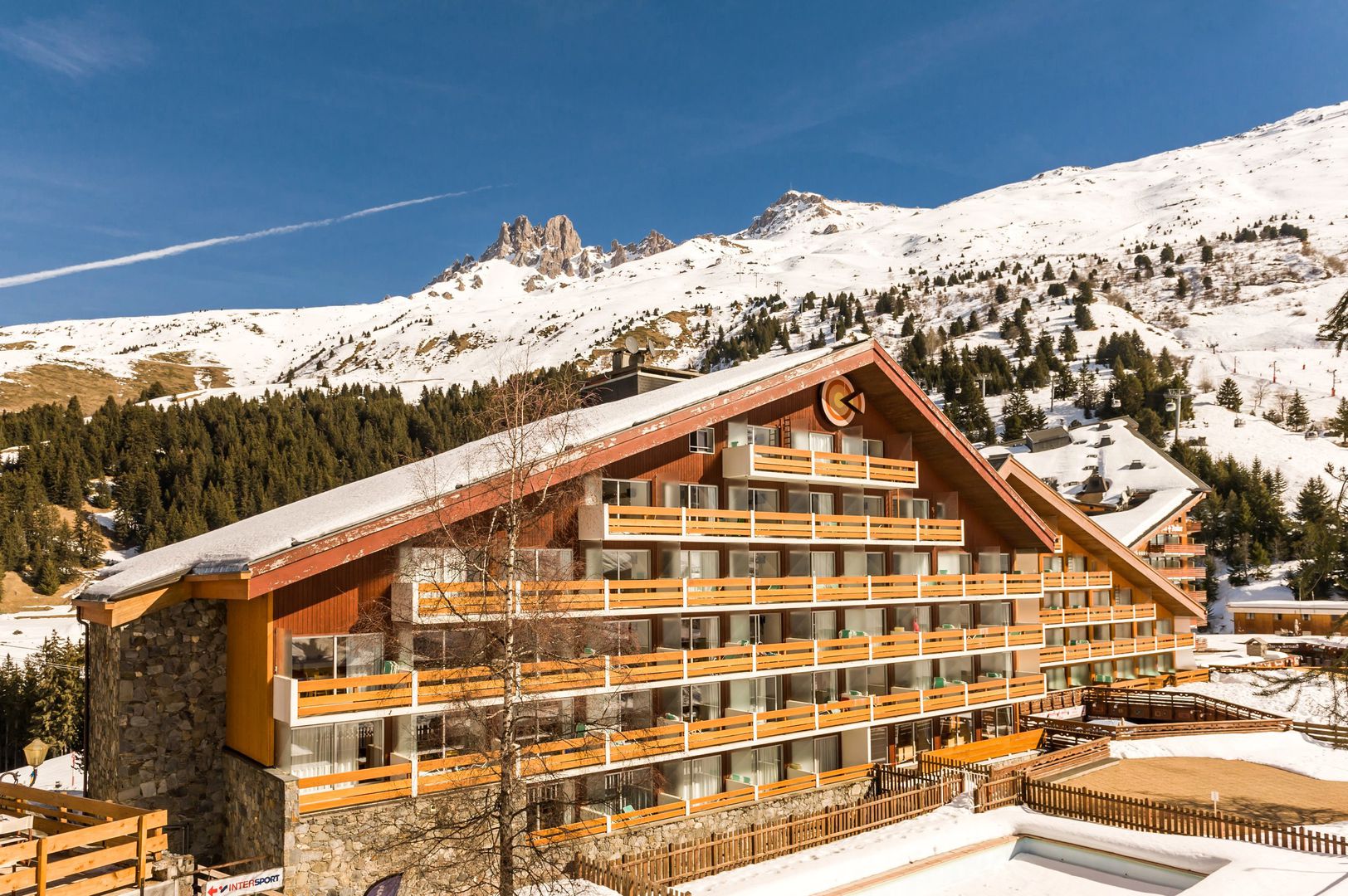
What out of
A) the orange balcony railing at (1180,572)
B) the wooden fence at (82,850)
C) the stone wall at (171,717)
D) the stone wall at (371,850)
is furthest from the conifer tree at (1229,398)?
the wooden fence at (82,850)

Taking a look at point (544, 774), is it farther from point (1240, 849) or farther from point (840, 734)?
point (1240, 849)

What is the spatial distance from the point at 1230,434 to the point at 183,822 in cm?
13917

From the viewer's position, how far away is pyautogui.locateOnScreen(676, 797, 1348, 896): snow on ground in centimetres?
2205

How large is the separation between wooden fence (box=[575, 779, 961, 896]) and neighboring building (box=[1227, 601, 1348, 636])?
63530 mm

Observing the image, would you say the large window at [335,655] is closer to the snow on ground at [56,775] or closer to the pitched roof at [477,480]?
the pitched roof at [477,480]

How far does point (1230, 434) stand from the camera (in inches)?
5034

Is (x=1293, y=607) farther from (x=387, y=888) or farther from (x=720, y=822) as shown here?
(x=387, y=888)

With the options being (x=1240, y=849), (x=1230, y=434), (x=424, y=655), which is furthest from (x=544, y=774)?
(x=1230, y=434)

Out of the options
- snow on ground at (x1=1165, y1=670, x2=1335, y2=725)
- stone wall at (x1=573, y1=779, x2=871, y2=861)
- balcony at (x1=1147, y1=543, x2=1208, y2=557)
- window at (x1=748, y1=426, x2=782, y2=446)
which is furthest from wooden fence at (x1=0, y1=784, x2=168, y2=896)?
balcony at (x1=1147, y1=543, x2=1208, y2=557)

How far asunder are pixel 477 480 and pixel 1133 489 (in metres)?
73.5

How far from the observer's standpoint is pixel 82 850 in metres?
17.9

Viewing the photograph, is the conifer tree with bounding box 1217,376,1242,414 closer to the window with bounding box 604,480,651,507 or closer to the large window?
the window with bounding box 604,480,651,507

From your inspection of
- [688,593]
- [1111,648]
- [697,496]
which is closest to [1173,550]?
[1111,648]

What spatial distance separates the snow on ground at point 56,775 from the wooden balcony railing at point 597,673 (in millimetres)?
29247
